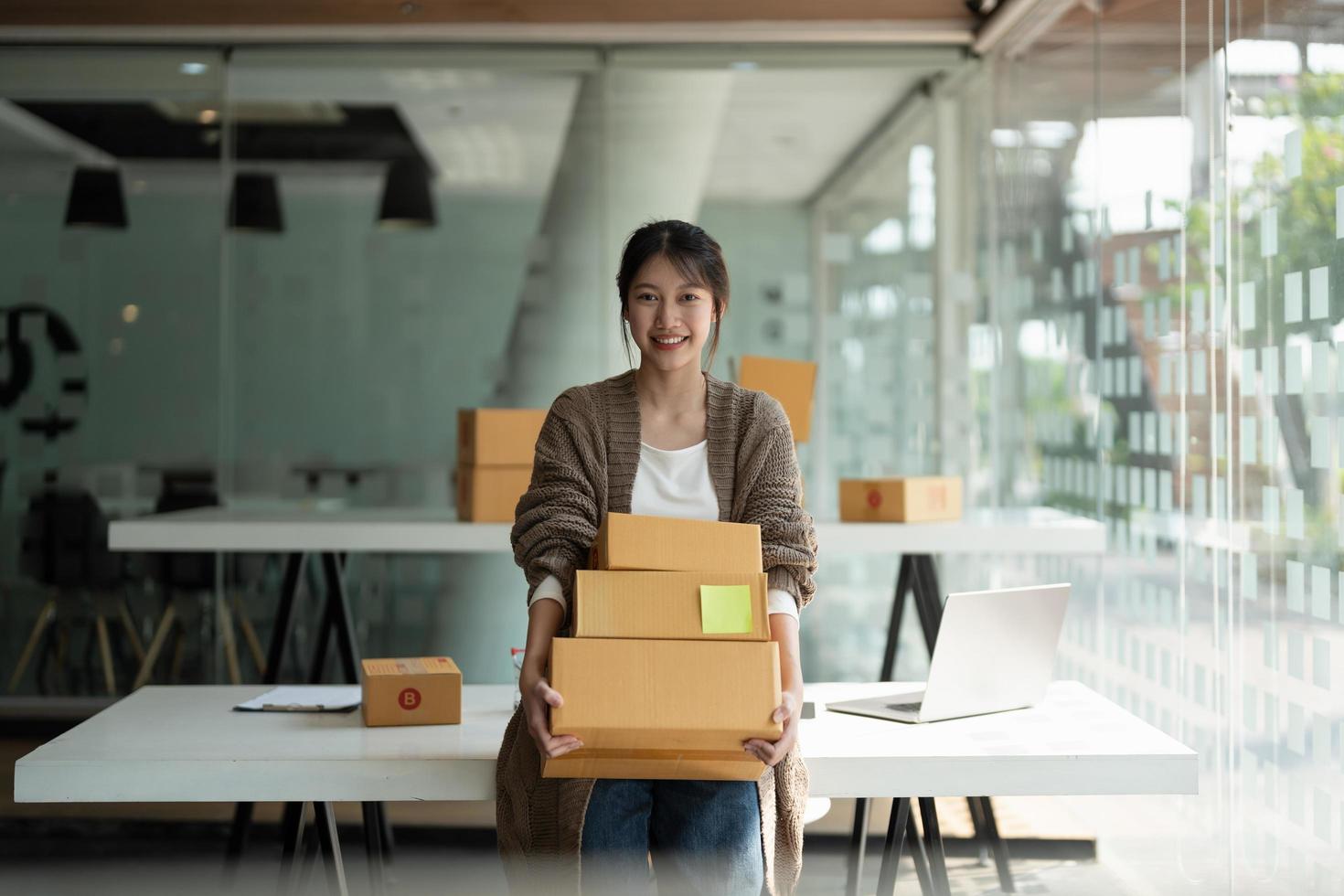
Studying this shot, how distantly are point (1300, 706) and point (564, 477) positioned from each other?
54.2 inches

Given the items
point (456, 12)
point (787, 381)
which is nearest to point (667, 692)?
point (787, 381)

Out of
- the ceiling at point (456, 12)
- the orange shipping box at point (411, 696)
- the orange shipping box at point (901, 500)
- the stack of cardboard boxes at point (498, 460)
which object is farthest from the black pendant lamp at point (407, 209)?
the orange shipping box at point (411, 696)

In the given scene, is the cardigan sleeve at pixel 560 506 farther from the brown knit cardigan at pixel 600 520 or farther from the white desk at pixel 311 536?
the white desk at pixel 311 536

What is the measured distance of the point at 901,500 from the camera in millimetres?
3471

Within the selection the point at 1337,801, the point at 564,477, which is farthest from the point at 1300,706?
the point at 564,477

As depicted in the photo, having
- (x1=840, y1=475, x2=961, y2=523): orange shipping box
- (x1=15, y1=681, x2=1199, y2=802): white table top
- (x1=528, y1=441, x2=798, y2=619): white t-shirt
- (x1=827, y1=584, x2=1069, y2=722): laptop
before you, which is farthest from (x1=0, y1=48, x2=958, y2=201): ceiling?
(x1=15, y1=681, x2=1199, y2=802): white table top

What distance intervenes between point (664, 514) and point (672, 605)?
0.84ft

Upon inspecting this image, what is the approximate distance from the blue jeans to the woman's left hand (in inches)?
3.9

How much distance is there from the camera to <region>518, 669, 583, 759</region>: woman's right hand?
1.63 meters

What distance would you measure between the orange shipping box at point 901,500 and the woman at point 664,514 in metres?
1.54

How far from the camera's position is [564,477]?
6.23ft

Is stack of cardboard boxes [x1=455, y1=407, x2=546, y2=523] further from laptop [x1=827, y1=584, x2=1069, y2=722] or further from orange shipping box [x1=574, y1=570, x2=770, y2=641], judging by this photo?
orange shipping box [x1=574, y1=570, x2=770, y2=641]

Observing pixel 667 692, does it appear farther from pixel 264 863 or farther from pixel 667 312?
pixel 264 863

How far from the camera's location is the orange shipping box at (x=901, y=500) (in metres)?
3.47
